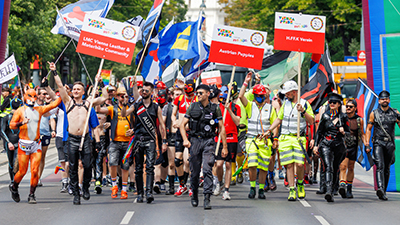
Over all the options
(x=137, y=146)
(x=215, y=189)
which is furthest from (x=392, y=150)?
(x=137, y=146)

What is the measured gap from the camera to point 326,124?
36.1 ft

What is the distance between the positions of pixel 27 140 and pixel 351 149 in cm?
592

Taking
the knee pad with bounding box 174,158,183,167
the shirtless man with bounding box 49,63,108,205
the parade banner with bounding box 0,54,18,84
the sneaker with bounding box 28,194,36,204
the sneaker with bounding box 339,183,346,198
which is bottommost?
the sneaker with bounding box 28,194,36,204

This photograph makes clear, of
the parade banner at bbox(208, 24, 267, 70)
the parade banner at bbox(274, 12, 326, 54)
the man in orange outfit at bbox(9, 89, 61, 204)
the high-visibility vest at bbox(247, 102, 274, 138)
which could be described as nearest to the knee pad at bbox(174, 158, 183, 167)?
the high-visibility vest at bbox(247, 102, 274, 138)

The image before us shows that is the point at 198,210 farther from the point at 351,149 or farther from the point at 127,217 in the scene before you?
the point at 351,149

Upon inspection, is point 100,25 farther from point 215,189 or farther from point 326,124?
point 326,124

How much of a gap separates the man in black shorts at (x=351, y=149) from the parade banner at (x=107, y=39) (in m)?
4.33

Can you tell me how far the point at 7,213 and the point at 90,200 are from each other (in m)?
1.80

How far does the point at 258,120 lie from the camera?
36.0ft

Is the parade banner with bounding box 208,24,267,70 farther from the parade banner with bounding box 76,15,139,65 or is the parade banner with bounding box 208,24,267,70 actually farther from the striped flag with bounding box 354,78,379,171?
the striped flag with bounding box 354,78,379,171

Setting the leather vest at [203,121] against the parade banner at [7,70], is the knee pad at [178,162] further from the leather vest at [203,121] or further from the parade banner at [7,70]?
the parade banner at [7,70]

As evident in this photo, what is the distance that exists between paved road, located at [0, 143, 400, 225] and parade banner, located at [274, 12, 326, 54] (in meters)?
2.80

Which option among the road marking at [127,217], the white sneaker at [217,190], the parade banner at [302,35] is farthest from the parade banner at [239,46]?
the road marking at [127,217]

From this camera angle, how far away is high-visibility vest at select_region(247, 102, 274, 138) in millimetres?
10969
